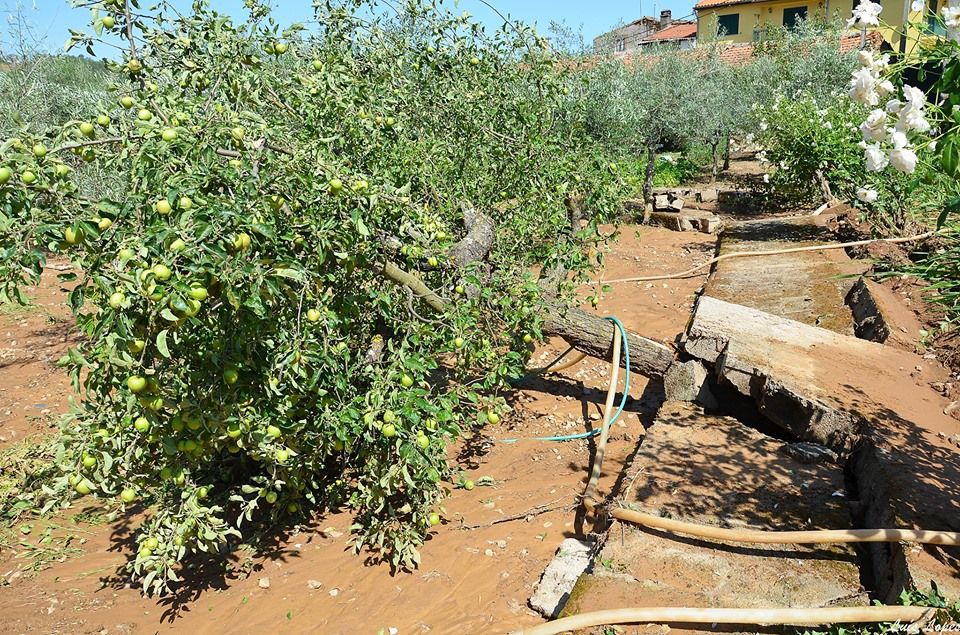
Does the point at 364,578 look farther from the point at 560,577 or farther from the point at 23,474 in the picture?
the point at 23,474

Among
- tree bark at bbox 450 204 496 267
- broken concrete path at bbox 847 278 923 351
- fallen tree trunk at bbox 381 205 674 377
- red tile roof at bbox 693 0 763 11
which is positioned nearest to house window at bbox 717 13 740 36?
red tile roof at bbox 693 0 763 11

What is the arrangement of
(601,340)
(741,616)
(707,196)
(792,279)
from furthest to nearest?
(707,196) < (792,279) < (601,340) < (741,616)

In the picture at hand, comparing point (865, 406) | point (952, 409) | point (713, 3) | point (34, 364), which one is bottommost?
point (952, 409)

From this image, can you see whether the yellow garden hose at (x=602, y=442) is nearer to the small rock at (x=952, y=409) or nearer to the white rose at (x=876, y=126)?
the small rock at (x=952, y=409)

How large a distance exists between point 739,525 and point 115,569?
319 cm

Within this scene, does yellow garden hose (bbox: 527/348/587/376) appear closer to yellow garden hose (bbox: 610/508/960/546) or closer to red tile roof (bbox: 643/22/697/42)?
yellow garden hose (bbox: 610/508/960/546)

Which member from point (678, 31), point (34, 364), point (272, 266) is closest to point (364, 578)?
point (272, 266)

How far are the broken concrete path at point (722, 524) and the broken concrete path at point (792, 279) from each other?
8.31 feet

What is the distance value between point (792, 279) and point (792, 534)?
4858mm

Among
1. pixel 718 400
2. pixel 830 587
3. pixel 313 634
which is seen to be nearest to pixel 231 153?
pixel 313 634

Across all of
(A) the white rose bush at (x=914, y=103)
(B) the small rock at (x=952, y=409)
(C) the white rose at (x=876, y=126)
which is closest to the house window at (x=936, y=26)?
(A) the white rose bush at (x=914, y=103)

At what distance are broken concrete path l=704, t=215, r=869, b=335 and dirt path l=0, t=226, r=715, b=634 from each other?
2.45 meters

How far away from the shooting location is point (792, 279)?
23.5ft

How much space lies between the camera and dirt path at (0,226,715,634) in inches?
125
